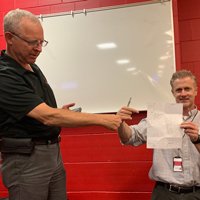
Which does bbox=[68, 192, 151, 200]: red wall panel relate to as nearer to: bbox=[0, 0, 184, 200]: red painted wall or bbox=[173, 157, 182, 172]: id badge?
bbox=[0, 0, 184, 200]: red painted wall

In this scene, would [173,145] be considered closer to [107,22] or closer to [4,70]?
[4,70]

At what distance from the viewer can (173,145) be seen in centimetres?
130

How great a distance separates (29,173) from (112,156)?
1.20 meters

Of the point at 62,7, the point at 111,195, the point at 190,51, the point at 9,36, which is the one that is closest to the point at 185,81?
the point at 190,51

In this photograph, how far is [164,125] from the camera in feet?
4.33

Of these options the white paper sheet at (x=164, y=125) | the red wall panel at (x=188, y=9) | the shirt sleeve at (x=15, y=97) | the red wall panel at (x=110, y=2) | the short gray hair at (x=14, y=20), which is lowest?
the white paper sheet at (x=164, y=125)

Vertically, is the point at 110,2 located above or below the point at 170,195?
above

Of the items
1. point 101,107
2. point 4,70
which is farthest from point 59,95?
point 4,70

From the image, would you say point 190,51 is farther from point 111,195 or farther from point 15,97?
point 15,97

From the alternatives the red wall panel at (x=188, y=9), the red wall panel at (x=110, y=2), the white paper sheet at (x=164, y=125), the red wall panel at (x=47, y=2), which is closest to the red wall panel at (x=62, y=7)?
the red wall panel at (x=47, y=2)

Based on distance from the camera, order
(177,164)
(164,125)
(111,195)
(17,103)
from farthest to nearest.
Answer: (111,195) < (177,164) < (164,125) < (17,103)

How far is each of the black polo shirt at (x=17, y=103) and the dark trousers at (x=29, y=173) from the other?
10 centimetres

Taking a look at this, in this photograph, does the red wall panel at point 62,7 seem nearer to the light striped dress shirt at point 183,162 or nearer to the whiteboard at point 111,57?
the whiteboard at point 111,57

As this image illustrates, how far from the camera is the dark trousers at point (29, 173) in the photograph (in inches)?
44.1
